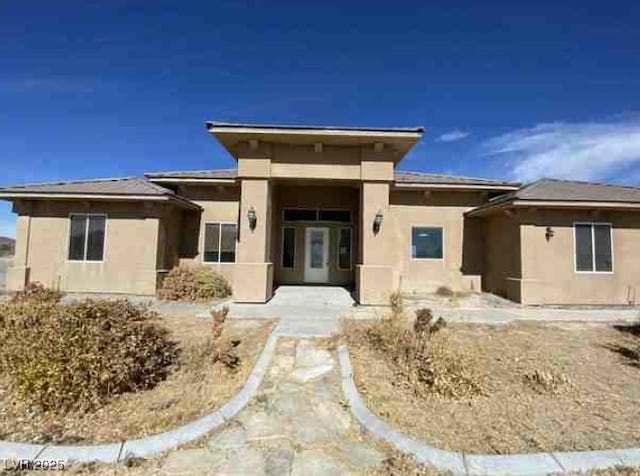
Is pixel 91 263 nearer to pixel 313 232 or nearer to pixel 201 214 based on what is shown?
pixel 201 214

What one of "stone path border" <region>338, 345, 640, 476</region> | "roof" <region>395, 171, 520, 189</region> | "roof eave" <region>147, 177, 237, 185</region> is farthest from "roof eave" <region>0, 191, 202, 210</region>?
"stone path border" <region>338, 345, 640, 476</region>

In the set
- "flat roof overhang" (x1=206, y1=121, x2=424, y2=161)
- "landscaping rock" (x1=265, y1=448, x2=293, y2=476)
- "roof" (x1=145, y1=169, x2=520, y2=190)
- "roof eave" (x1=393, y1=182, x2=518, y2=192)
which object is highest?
"flat roof overhang" (x1=206, y1=121, x2=424, y2=161)

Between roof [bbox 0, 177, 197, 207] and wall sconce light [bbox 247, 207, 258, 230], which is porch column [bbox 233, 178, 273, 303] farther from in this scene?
roof [bbox 0, 177, 197, 207]

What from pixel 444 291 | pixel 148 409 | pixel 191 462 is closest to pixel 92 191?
pixel 148 409

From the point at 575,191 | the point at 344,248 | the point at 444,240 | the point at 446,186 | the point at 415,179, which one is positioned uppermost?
the point at 415,179

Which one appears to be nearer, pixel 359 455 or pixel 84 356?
pixel 359 455

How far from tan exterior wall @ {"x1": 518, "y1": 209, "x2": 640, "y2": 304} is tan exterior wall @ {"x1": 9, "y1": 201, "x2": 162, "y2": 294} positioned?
42.6ft

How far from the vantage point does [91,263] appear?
44.4 ft

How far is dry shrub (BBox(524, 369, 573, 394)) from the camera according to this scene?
550 cm

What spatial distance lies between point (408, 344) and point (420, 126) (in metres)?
6.98

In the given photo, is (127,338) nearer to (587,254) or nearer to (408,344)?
(408,344)

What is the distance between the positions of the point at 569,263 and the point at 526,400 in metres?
9.29

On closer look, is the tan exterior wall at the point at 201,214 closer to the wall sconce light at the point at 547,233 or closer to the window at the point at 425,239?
the window at the point at 425,239

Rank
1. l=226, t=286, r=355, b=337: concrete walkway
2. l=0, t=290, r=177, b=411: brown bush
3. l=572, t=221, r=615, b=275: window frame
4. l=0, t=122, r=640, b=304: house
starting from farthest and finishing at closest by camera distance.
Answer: l=572, t=221, r=615, b=275: window frame → l=0, t=122, r=640, b=304: house → l=226, t=286, r=355, b=337: concrete walkway → l=0, t=290, r=177, b=411: brown bush
